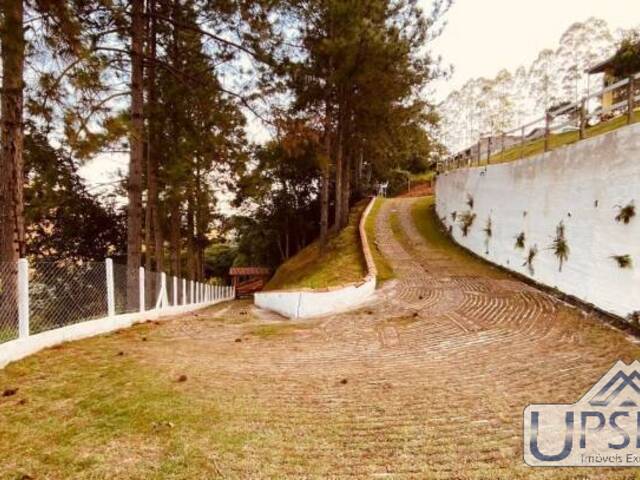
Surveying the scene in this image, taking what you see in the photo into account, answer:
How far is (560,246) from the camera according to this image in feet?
28.1

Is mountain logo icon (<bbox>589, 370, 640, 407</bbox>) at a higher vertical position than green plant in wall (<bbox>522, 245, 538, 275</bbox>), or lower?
lower

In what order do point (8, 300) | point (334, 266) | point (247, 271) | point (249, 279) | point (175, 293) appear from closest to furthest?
point (8, 300)
point (175, 293)
point (334, 266)
point (247, 271)
point (249, 279)

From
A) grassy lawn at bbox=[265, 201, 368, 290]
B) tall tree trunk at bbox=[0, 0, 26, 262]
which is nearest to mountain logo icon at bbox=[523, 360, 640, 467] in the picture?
tall tree trunk at bbox=[0, 0, 26, 262]

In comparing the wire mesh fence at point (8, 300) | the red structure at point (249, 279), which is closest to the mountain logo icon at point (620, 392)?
the wire mesh fence at point (8, 300)

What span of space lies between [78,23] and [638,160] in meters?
8.60

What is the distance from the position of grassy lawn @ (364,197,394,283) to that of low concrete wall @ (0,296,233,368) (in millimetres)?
6181

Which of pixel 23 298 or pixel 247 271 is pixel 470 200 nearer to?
pixel 23 298

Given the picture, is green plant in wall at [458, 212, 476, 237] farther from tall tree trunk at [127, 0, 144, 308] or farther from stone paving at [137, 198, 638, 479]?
tall tree trunk at [127, 0, 144, 308]

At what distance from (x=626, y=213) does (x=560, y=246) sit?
2.12 m

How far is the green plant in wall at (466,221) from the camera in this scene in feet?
48.3

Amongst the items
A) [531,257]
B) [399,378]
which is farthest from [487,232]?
[399,378]

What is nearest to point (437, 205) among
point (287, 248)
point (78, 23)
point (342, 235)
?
point (342, 235)

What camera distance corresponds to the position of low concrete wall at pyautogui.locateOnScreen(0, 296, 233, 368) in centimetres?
459

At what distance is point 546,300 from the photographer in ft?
26.9
